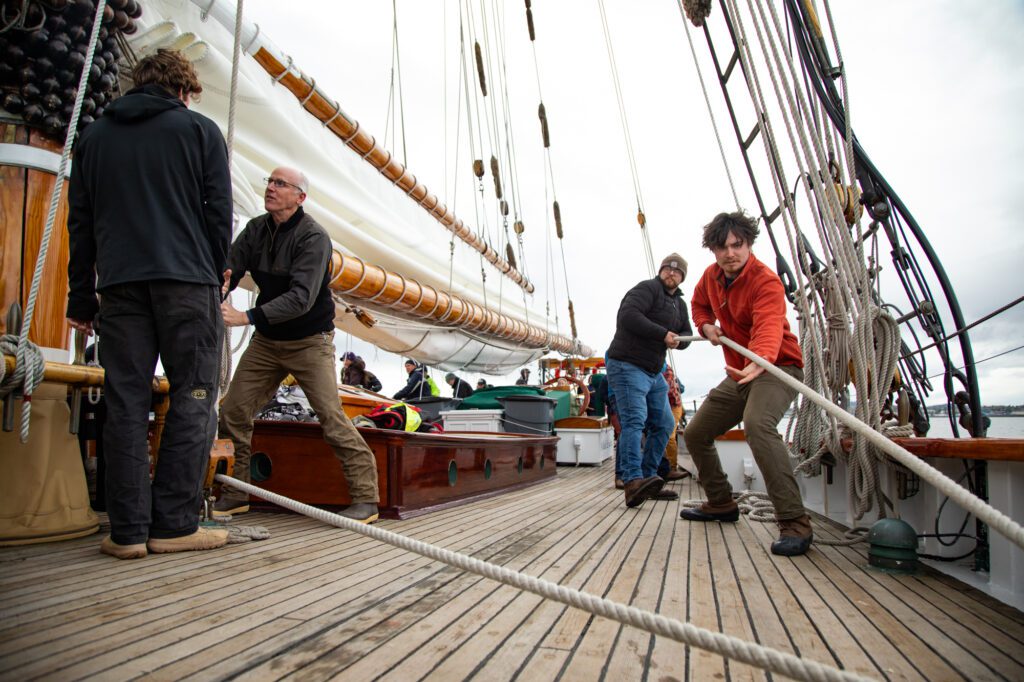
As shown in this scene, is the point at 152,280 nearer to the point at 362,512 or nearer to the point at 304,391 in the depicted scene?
the point at 304,391

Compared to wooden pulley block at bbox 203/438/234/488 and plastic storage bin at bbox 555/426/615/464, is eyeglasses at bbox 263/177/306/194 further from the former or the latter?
plastic storage bin at bbox 555/426/615/464

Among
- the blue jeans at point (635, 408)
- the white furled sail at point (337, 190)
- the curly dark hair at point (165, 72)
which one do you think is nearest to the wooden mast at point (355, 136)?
the white furled sail at point (337, 190)

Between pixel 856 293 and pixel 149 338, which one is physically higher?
pixel 856 293

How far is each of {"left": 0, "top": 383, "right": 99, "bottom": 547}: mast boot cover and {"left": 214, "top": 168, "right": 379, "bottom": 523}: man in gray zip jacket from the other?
0.55 meters

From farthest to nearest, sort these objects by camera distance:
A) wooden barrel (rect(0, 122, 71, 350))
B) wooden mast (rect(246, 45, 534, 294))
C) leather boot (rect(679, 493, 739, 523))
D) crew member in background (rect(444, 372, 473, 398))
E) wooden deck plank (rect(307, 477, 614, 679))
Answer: crew member in background (rect(444, 372, 473, 398)) < wooden mast (rect(246, 45, 534, 294)) < leather boot (rect(679, 493, 739, 523)) < wooden barrel (rect(0, 122, 71, 350)) < wooden deck plank (rect(307, 477, 614, 679))

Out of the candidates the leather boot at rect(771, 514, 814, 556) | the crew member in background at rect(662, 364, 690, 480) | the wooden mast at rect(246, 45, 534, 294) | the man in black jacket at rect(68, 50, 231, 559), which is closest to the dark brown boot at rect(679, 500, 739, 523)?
the leather boot at rect(771, 514, 814, 556)

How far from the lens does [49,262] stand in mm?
2084

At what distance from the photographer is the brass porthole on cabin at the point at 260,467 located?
2.95 meters

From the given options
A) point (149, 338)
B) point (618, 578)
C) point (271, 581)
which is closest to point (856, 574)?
point (618, 578)

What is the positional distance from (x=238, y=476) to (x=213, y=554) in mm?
714

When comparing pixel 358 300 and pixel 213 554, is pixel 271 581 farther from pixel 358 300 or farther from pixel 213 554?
pixel 358 300

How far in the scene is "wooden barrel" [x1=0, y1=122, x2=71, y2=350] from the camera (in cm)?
200

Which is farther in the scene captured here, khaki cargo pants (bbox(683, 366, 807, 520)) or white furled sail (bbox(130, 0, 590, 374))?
white furled sail (bbox(130, 0, 590, 374))

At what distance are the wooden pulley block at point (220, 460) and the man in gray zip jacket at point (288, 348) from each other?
0.26 metres
